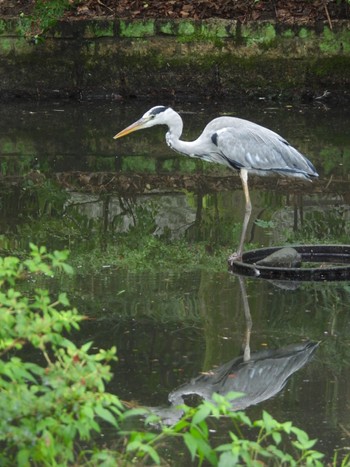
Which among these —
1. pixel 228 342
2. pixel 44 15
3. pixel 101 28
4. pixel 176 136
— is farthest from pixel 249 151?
pixel 101 28

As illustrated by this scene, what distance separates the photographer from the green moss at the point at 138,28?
15.1m

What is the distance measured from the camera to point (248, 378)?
20.1 ft

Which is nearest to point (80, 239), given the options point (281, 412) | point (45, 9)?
point (281, 412)

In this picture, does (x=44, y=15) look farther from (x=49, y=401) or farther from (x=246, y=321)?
(x=49, y=401)

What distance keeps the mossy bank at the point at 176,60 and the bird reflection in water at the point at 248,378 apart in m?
8.74

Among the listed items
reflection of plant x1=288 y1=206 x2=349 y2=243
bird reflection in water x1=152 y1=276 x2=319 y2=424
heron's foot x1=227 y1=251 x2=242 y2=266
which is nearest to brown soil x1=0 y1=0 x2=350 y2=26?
reflection of plant x1=288 y1=206 x2=349 y2=243

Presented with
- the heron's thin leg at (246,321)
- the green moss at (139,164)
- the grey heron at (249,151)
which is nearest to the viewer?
the heron's thin leg at (246,321)

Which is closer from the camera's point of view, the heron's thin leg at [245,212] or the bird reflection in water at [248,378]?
the bird reflection in water at [248,378]

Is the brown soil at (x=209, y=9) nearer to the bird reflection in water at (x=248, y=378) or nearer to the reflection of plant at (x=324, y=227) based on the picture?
the reflection of plant at (x=324, y=227)

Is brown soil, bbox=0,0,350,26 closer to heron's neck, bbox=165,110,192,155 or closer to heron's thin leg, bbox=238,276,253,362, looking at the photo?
heron's neck, bbox=165,110,192,155

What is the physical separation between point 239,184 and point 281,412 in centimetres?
565

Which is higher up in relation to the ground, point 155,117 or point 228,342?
point 155,117

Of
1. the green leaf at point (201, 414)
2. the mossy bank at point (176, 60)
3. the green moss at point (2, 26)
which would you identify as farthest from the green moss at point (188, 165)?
the green leaf at point (201, 414)

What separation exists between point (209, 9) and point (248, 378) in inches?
399
